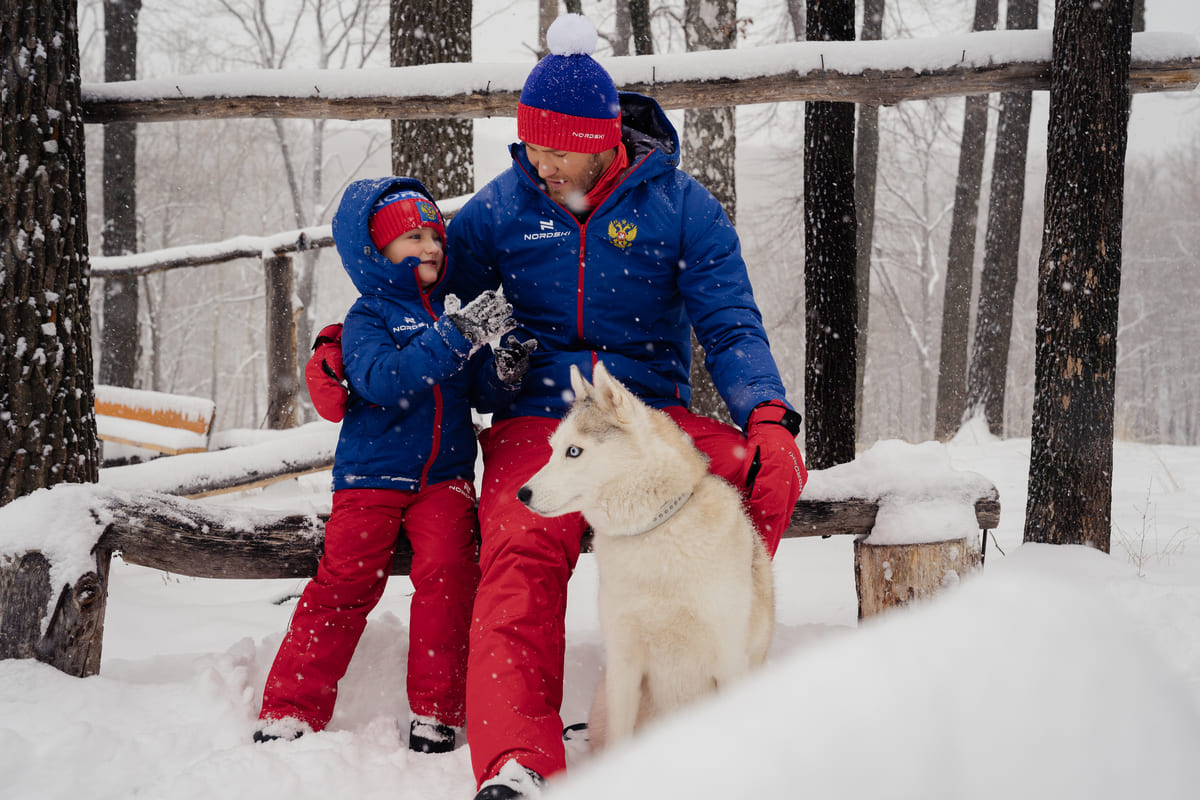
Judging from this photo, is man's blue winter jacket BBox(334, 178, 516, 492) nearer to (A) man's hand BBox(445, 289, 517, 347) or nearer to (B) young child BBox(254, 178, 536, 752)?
(B) young child BBox(254, 178, 536, 752)

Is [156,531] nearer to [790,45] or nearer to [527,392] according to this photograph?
[527,392]

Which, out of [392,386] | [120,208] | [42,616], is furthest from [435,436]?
[120,208]

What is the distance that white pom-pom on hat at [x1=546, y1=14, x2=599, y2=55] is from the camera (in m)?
2.82

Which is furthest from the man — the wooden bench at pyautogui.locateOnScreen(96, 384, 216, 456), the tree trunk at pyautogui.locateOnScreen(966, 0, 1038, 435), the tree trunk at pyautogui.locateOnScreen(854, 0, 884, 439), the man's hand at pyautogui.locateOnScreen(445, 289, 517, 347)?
the tree trunk at pyautogui.locateOnScreen(854, 0, 884, 439)

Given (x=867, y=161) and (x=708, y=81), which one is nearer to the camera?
(x=708, y=81)

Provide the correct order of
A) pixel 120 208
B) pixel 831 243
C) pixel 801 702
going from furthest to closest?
1. pixel 120 208
2. pixel 831 243
3. pixel 801 702

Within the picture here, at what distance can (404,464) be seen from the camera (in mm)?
2775

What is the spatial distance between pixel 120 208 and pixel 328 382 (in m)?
9.88

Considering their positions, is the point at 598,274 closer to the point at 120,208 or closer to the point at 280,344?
the point at 280,344

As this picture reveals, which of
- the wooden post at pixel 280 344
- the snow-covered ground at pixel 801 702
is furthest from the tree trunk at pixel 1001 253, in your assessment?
the wooden post at pixel 280 344

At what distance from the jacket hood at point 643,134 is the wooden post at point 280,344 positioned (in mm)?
5183

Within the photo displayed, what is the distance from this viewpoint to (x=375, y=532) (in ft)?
8.87

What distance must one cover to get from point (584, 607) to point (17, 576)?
2.74 meters

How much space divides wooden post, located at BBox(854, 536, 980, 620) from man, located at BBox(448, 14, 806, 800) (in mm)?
621
